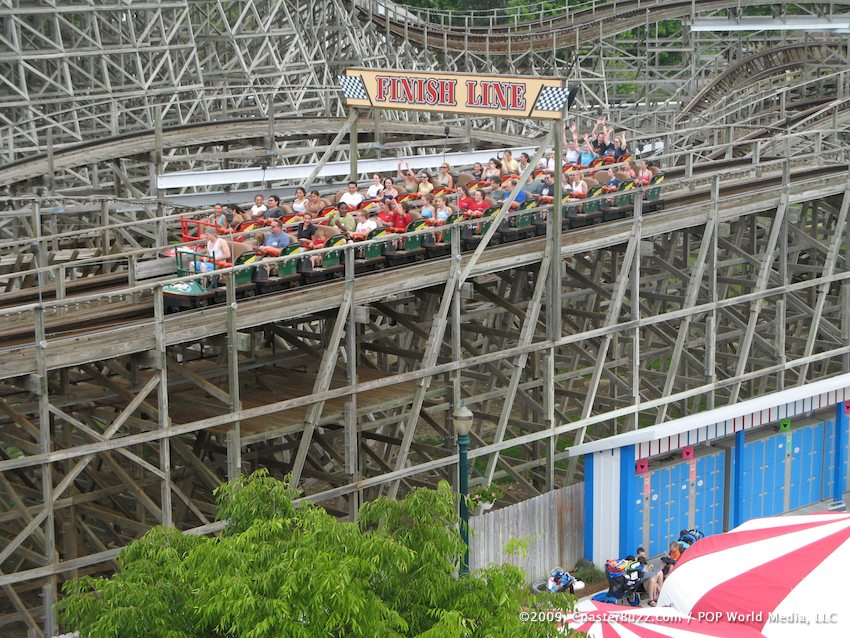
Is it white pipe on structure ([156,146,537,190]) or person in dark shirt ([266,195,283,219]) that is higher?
person in dark shirt ([266,195,283,219])

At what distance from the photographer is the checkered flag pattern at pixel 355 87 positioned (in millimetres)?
23891

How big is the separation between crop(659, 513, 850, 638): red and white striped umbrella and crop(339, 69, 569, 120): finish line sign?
6.86m

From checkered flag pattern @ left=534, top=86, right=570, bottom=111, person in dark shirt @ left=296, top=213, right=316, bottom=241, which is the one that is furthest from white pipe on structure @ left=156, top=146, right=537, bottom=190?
checkered flag pattern @ left=534, top=86, right=570, bottom=111

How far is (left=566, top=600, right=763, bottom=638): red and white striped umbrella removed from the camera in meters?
17.3

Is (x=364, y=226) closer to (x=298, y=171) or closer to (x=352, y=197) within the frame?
(x=352, y=197)

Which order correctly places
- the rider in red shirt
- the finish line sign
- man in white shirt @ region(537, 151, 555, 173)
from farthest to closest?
1. man in white shirt @ region(537, 151, 555, 173)
2. the rider in red shirt
3. the finish line sign

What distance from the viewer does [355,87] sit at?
23984 mm

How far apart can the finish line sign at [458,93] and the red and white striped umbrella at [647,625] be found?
776cm

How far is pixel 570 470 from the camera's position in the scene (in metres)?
24.9

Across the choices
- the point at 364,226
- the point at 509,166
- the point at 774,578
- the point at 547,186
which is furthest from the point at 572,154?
the point at 774,578

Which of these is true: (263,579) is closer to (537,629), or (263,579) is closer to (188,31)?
(537,629)

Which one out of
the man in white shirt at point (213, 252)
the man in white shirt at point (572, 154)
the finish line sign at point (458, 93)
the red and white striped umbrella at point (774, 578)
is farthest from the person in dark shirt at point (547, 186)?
the red and white striped umbrella at point (774, 578)

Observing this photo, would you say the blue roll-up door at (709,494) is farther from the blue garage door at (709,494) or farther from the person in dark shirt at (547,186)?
the person in dark shirt at (547,186)

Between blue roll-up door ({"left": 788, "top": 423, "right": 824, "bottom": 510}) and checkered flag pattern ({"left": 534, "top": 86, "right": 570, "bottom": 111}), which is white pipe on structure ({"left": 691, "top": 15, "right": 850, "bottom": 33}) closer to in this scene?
blue roll-up door ({"left": 788, "top": 423, "right": 824, "bottom": 510})
